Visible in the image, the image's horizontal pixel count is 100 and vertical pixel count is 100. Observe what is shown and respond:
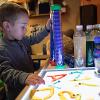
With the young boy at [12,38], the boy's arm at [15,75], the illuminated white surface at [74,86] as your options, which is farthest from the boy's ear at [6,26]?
the illuminated white surface at [74,86]

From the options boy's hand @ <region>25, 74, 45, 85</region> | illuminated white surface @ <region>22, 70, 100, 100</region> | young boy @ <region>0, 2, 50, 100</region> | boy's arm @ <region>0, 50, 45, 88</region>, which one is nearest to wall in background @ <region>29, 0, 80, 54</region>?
young boy @ <region>0, 2, 50, 100</region>

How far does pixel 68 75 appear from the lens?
1.07 meters

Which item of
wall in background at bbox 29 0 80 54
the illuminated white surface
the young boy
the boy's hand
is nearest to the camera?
the illuminated white surface

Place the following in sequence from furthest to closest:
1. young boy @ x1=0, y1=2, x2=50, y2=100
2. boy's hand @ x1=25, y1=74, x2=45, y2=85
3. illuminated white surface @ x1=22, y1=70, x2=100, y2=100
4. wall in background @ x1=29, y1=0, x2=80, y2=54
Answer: wall in background @ x1=29, y1=0, x2=80, y2=54
young boy @ x1=0, y1=2, x2=50, y2=100
boy's hand @ x1=25, y1=74, x2=45, y2=85
illuminated white surface @ x1=22, y1=70, x2=100, y2=100

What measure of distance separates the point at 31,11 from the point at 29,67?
2.78 meters

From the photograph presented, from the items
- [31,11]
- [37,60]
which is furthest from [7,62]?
[31,11]

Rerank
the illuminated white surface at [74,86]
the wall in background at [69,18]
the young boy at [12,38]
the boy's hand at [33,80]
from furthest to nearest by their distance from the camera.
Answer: the wall in background at [69,18] < the young boy at [12,38] < the boy's hand at [33,80] < the illuminated white surface at [74,86]

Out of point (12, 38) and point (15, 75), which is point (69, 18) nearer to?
point (12, 38)

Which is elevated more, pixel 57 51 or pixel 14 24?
pixel 14 24

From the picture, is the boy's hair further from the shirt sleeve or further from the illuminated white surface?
the illuminated white surface

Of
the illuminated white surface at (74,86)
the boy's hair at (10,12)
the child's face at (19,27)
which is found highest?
the boy's hair at (10,12)

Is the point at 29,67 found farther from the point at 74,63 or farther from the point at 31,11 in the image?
the point at 31,11

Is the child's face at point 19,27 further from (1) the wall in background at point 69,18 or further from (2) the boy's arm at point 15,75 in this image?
(1) the wall in background at point 69,18

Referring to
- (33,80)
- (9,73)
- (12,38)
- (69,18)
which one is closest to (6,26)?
(12,38)
